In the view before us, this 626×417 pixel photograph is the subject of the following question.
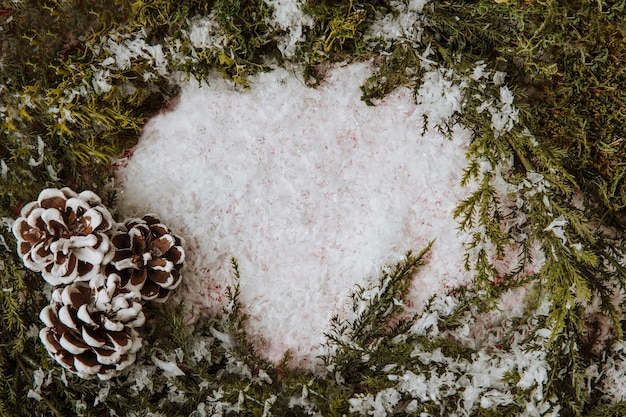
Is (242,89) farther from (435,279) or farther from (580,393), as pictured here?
(580,393)

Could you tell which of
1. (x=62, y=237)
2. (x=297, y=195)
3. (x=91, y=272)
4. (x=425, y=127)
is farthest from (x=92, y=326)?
(x=425, y=127)

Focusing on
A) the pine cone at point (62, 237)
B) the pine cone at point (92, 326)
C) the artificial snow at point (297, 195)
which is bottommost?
the pine cone at point (92, 326)

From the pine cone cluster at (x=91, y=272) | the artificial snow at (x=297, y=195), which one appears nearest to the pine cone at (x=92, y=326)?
the pine cone cluster at (x=91, y=272)

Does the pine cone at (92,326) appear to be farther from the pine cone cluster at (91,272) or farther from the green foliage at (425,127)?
the green foliage at (425,127)

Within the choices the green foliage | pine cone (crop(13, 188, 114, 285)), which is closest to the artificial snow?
the green foliage

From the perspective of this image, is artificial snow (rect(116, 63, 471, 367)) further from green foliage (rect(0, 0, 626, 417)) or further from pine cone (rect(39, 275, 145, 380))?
pine cone (rect(39, 275, 145, 380))

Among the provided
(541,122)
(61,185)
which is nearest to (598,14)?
(541,122)
